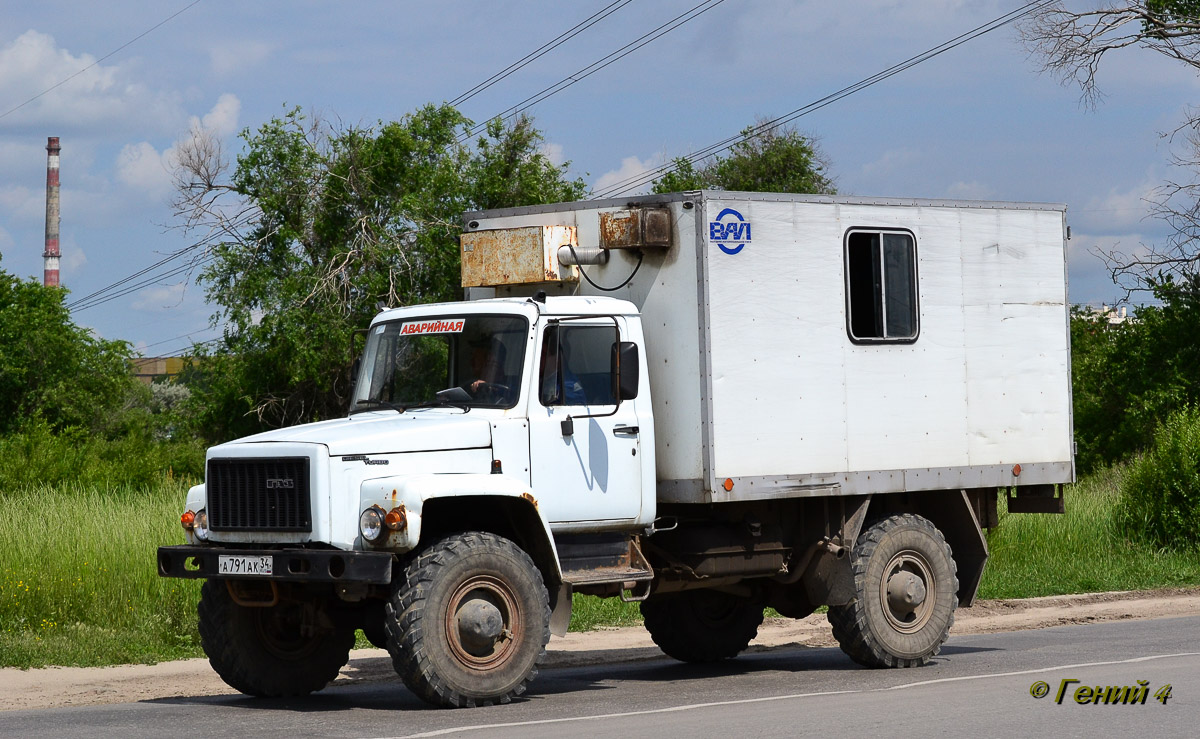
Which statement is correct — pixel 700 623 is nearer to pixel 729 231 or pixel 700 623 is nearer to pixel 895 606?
pixel 895 606

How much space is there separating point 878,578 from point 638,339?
292 cm

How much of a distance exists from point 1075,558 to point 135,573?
42.7 feet

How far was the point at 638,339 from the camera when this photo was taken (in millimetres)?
11109

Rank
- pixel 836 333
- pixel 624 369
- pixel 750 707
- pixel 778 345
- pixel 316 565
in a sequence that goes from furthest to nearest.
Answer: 1. pixel 836 333
2. pixel 778 345
3. pixel 624 369
4. pixel 750 707
5. pixel 316 565

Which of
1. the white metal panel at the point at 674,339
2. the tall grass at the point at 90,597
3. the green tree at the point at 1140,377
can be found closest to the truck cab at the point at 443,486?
the white metal panel at the point at 674,339

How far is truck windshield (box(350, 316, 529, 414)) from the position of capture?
10.6 m

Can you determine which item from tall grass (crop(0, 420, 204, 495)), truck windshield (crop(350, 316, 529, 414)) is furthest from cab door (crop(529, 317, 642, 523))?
tall grass (crop(0, 420, 204, 495))

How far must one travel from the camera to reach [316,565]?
9.49 m

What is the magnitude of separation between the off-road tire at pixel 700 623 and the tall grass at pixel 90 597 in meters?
4.22

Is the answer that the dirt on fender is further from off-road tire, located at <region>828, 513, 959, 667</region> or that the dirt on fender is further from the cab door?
the cab door

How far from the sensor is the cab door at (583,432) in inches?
415

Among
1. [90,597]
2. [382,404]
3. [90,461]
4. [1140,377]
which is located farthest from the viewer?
[1140,377]

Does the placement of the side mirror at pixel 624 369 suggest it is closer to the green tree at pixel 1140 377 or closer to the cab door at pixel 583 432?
the cab door at pixel 583 432

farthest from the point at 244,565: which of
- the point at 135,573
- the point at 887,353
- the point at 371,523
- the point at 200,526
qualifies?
the point at 135,573
